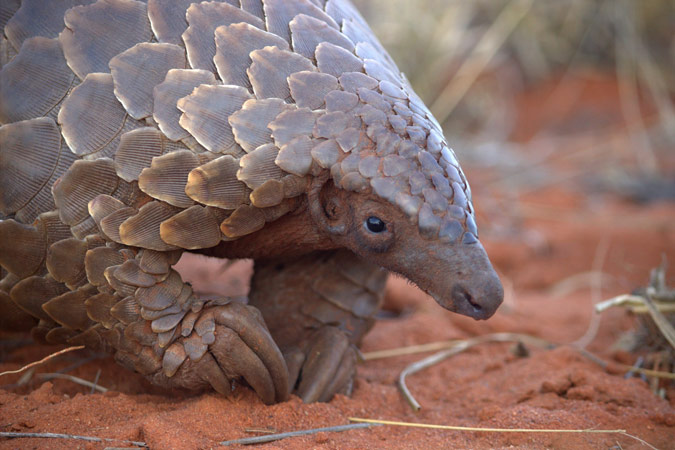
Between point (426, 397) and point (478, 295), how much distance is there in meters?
0.95

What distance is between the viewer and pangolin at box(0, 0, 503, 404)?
6.84 ft

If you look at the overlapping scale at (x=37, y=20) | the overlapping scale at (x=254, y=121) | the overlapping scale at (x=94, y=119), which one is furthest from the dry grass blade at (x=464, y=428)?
the overlapping scale at (x=37, y=20)

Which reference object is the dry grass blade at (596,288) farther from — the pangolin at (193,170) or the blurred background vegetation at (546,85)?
the pangolin at (193,170)

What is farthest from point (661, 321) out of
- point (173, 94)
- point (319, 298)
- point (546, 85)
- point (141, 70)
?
point (546, 85)

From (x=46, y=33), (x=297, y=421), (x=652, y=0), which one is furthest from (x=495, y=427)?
(x=652, y=0)

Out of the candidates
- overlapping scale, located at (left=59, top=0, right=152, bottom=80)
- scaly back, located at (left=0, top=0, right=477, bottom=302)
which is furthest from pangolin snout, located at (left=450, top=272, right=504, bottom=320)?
overlapping scale, located at (left=59, top=0, right=152, bottom=80)

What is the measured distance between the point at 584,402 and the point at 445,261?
1.02 metres

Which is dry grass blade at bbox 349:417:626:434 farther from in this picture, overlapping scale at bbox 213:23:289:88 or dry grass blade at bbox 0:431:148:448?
overlapping scale at bbox 213:23:289:88

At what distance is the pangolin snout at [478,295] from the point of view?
2068 millimetres

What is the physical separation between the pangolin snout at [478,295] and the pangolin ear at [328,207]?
44 centimetres

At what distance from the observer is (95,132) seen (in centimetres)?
213

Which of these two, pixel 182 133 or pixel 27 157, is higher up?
pixel 182 133

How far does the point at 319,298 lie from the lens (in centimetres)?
285

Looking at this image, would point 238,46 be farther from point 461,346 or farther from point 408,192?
point 461,346
